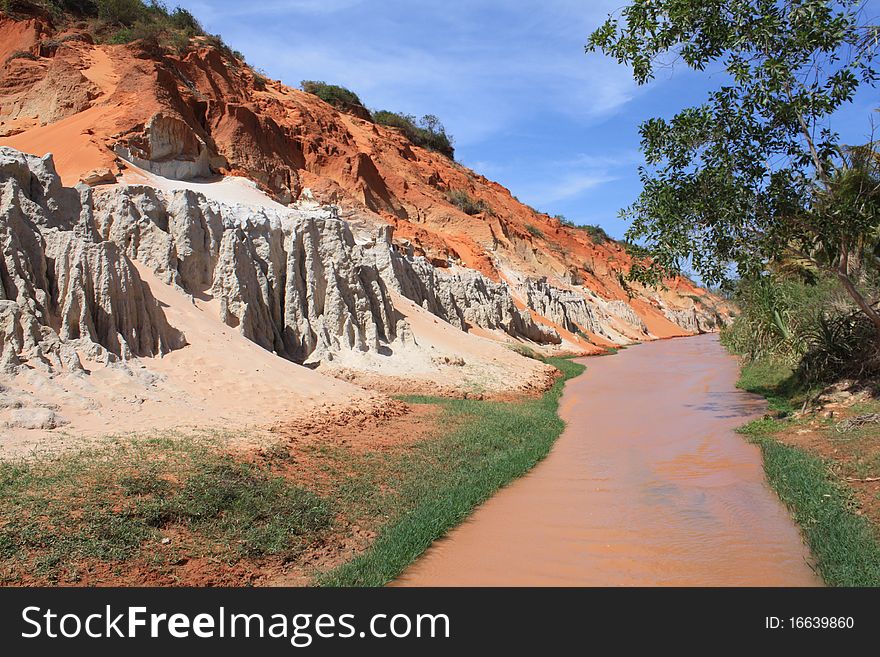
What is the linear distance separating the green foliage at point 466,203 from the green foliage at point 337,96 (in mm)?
14995

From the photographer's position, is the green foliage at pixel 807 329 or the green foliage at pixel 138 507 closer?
the green foliage at pixel 138 507

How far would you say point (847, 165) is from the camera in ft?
36.3

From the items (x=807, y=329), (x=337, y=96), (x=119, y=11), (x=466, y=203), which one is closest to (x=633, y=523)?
(x=807, y=329)

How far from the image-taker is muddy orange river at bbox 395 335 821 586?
5.46 meters

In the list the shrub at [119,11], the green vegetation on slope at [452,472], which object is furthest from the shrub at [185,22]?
the green vegetation on slope at [452,472]

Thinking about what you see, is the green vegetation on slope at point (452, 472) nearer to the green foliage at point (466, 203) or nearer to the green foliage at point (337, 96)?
the green foliage at point (466, 203)

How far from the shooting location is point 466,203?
2232 inches

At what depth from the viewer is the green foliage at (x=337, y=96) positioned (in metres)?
63.1

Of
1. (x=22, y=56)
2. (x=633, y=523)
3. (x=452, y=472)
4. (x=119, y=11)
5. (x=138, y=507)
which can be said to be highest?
(x=119, y=11)

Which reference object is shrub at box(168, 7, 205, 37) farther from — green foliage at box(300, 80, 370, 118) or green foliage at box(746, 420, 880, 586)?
green foliage at box(746, 420, 880, 586)

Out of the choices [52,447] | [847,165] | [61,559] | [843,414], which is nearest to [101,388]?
[52,447]

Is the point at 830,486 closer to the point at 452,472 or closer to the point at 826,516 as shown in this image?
the point at 826,516

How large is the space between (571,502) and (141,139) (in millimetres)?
24792

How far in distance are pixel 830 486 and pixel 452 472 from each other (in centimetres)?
462
